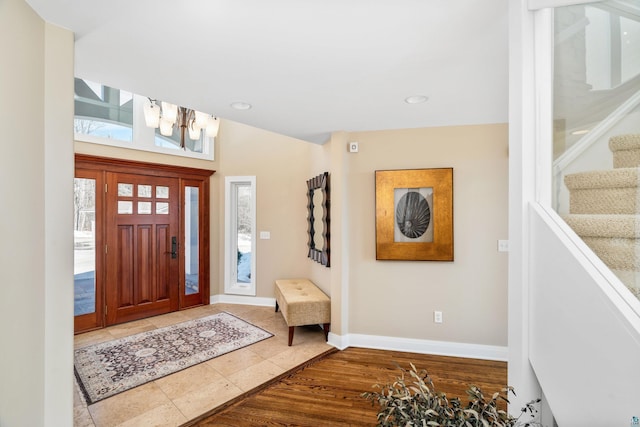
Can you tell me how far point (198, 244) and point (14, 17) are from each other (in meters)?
3.88

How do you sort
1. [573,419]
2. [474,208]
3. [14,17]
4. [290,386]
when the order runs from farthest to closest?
[474,208] → [290,386] → [14,17] → [573,419]

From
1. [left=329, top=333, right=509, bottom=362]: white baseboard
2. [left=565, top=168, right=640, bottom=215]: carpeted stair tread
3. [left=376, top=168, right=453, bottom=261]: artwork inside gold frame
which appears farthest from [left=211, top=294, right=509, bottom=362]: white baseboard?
[left=565, top=168, right=640, bottom=215]: carpeted stair tread

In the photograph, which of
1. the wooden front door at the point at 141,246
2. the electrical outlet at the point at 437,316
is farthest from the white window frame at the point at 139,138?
the electrical outlet at the point at 437,316

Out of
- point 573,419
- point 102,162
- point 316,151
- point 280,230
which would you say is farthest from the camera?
point 280,230

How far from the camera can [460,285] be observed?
311 centimetres

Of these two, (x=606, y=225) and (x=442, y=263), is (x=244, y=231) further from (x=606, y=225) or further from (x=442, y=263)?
(x=606, y=225)

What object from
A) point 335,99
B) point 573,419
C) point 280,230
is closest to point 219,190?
point 280,230

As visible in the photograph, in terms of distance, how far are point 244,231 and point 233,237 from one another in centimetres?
A: 21

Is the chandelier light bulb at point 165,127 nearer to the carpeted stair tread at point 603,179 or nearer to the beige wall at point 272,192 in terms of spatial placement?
the beige wall at point 272,192

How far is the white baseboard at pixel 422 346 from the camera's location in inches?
120

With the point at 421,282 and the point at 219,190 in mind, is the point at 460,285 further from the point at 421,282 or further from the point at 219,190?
the point at 219,190

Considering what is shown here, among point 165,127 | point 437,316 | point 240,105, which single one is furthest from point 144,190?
point 437,316

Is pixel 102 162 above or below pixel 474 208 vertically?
above

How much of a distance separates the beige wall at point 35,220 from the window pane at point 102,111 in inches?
109
